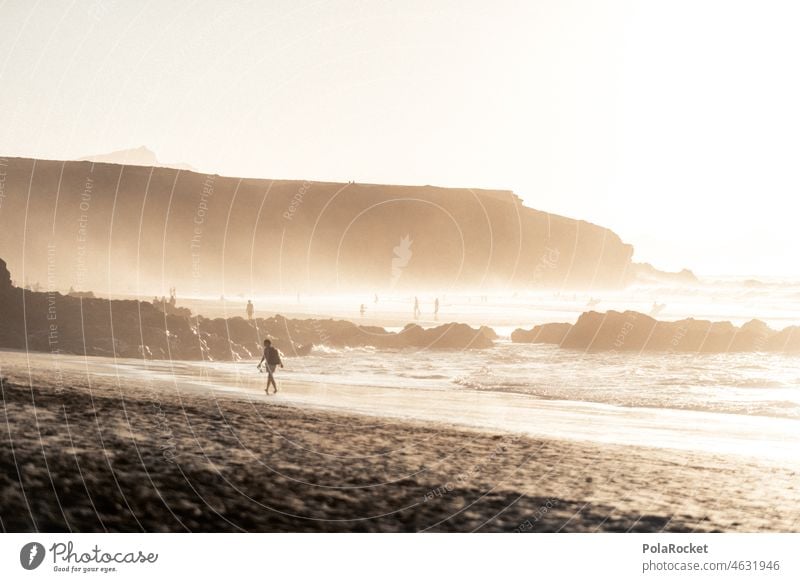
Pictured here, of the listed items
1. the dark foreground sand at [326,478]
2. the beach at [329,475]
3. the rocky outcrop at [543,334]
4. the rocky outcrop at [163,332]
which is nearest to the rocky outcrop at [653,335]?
the rocky outcrop at [543,334]

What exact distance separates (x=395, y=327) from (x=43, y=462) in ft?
63.5

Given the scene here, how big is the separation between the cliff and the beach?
12671mm

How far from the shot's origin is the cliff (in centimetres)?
3316

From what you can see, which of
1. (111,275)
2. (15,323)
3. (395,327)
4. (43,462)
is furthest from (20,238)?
(43,462)

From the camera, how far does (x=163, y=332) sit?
28500mm

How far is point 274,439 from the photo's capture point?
15727 millimetres

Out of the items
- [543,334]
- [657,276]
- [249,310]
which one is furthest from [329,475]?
[657,276]

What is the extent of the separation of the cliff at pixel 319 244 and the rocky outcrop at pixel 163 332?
2000 millimetres

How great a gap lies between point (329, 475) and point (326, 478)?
12 centimetres

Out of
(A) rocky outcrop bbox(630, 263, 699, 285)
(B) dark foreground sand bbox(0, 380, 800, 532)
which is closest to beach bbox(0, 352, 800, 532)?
(B) dark foreground sand bbox(0, 380, 800, 532)

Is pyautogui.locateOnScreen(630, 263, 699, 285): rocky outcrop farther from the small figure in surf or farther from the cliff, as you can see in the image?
the small figure in surf

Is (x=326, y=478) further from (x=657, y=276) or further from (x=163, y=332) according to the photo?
(x=657, y=276)
